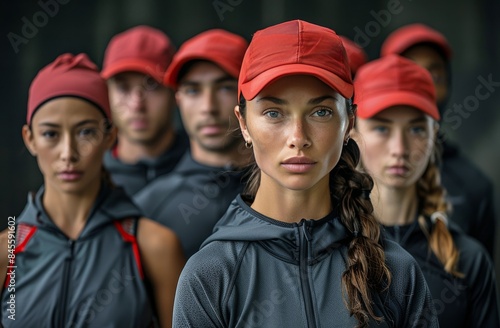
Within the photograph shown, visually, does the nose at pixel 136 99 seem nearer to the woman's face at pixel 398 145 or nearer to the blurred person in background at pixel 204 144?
the blurred person in background at pixel 204 144

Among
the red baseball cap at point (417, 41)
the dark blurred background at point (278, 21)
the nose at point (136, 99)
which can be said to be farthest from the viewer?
the dark blurred background at point (278, 21)

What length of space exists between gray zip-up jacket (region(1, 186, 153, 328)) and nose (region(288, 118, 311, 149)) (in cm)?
83

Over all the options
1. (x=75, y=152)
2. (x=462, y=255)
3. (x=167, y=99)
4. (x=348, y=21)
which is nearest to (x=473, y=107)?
(x=348, y=21)

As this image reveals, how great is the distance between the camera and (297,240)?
1.99 m

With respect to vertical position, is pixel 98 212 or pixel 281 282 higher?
pixel 98 212

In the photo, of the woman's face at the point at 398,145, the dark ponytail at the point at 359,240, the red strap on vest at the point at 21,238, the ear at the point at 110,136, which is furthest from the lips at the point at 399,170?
the red strap on vest at the point at 21,238

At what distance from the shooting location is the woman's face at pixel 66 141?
102 inches

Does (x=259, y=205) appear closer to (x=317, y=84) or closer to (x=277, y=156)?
(x=277, y=156)

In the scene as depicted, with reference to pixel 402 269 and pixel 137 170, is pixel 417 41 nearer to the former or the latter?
pixel 137 170

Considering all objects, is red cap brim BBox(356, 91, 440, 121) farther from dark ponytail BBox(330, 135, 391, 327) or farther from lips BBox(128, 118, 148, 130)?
lips BBox(128, 118, 148, 130)

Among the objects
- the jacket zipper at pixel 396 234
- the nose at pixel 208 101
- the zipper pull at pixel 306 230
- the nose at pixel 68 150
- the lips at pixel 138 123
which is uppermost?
→ the nose at pixel 208 101

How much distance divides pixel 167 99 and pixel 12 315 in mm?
1692

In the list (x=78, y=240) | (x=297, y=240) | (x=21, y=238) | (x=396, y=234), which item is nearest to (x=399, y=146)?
(x=396, y=234)

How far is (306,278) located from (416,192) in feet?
3.26
